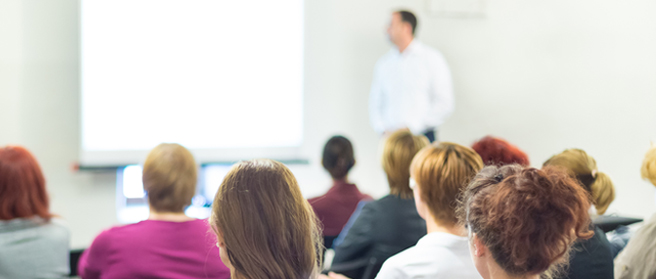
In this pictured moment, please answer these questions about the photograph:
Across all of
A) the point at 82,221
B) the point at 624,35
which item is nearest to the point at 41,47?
the point at 82,221

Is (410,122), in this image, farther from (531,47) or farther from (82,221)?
(82,221)

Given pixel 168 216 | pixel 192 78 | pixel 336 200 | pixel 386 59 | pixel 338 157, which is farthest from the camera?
pixel 386 59

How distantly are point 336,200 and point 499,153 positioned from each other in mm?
779

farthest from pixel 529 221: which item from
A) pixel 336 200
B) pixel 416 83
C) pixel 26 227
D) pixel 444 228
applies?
pixel 416 83

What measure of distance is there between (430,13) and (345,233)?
310cm

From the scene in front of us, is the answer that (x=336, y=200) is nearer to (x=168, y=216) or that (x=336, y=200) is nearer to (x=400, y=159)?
(x=400, y=159)

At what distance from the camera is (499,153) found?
2141 mm

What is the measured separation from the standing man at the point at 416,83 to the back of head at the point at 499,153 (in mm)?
2122

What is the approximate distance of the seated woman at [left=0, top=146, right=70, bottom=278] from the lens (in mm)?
1826

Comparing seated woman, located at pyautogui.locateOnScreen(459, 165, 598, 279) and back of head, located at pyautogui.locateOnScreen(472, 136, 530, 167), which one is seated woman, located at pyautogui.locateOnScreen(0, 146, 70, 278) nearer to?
seated woman, located at pyautogui.locateOnScreen(459, 165, 598, 279)

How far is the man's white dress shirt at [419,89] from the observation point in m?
4.32

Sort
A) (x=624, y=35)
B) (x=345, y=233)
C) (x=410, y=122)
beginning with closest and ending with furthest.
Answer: (x=345, y=233) < (x=624, y=35) < (x=410, y=122)

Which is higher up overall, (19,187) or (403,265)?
(19,187)

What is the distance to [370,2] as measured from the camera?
4.73 m
